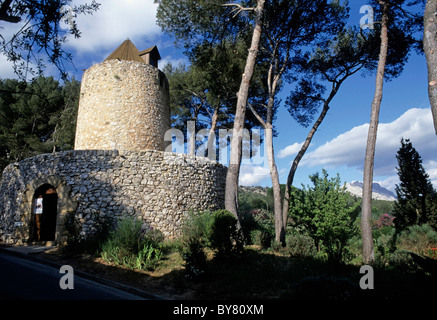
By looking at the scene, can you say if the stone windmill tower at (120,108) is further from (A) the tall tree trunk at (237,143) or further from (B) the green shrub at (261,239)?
(B) the green shrub at (261,239)

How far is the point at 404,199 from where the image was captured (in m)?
12.9

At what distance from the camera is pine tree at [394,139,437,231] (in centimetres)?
1208

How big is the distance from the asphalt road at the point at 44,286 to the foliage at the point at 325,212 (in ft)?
21.1

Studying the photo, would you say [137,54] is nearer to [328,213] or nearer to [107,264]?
[107,264]

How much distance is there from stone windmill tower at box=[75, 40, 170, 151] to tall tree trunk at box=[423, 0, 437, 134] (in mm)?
10762

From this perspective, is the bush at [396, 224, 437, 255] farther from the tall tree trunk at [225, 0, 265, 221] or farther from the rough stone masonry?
the rough stone masonry

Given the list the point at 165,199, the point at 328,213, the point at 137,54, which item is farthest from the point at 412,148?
the point at 137,54

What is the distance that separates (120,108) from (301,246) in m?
10.3

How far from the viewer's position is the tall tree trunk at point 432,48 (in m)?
5.46

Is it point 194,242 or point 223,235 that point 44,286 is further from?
point 223,235

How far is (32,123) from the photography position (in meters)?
20.7

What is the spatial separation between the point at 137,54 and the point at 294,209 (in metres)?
11.9

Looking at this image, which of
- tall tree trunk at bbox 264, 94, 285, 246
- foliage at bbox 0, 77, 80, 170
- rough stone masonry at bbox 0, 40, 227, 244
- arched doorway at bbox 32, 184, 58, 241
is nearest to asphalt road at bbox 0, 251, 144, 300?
rough stone masonry at bbox 0, 40, 227, 244
